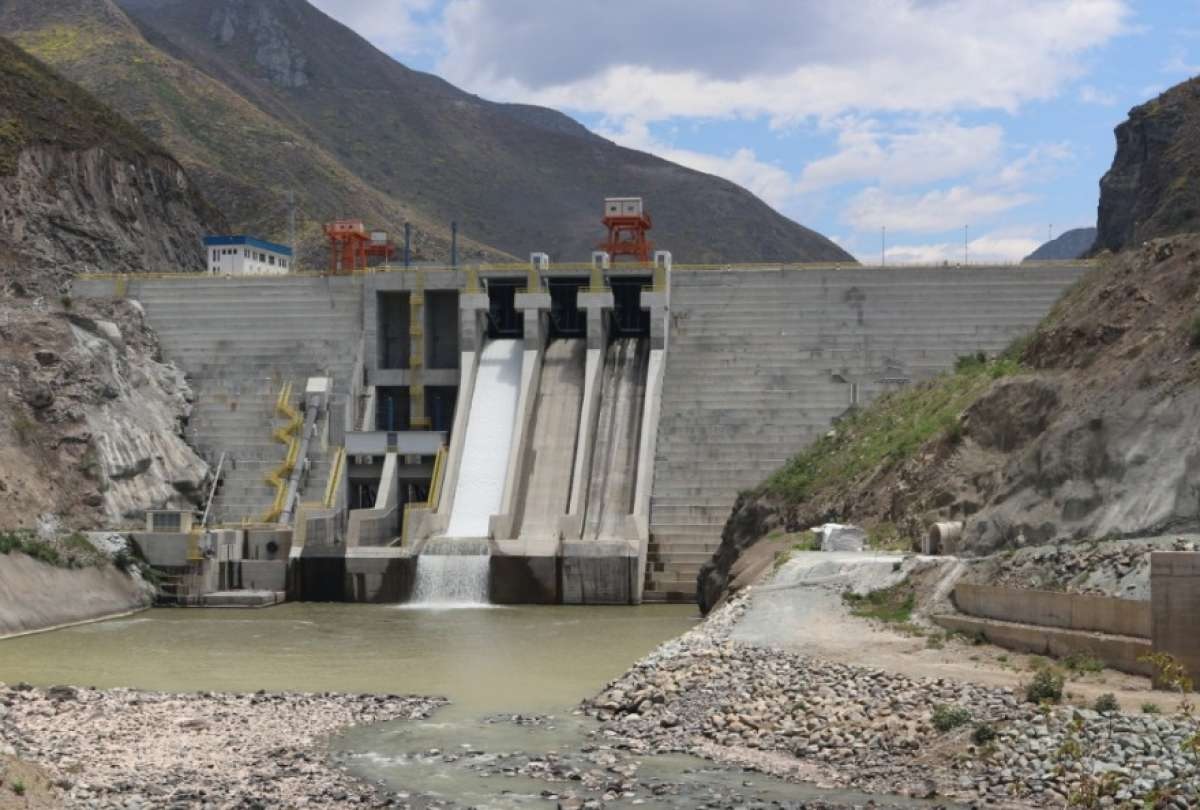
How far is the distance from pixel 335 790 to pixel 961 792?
7703 millimetres

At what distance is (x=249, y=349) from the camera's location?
56.9 meters

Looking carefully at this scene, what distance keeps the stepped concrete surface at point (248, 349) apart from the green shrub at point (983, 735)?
36225 mm

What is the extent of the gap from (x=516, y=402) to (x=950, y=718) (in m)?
35.8

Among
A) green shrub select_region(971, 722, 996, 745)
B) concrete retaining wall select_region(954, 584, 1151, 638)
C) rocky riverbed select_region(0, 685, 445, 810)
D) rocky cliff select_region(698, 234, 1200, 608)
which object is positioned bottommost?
rocky riverbed select_region(0, 685, 445, 810)

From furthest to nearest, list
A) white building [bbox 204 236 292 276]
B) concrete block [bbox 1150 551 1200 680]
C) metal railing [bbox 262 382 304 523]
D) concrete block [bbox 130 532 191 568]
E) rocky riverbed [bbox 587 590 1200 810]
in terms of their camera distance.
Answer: white building [bbox 204 236 292 276]
metal railing [bbox 262 382 304 523]
concrete block [bbox 130 532 191 568]
concrete block [bbox 1150 551 1200 680]
rocky riverbed [bbox 587 590 1200 810]

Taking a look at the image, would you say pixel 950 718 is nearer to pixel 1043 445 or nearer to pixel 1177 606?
pixel 1177 606

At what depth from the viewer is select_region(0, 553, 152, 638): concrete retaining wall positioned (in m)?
37.2

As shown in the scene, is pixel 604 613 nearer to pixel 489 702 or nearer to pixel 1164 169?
pixel 489 702

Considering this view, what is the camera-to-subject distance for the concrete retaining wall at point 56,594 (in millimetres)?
37219

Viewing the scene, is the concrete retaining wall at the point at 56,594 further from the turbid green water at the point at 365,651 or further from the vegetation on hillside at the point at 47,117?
the vegetation on hillside at the point at 47,117

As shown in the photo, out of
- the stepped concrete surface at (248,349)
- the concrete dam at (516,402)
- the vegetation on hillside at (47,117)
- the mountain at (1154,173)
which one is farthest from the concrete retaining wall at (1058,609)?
the mountain at (1154,173)

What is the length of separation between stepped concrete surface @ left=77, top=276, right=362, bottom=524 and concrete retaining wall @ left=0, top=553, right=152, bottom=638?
8.23m

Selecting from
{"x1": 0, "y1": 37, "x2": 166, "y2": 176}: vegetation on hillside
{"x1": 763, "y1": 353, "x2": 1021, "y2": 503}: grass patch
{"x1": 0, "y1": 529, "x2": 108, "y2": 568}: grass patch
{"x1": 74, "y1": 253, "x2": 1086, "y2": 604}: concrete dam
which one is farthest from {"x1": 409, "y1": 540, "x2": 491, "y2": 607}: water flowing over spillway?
{"x1": 0, "y1": 37, "x2": 166, "y2": 176}: vegetation on hillside

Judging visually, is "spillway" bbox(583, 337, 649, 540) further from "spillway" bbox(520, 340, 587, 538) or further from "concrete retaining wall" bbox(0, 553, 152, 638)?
"concrete retaining wall" bbox(0, 553, 152, 638)
